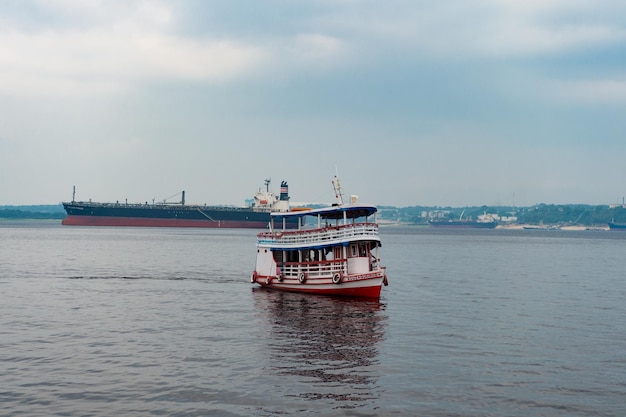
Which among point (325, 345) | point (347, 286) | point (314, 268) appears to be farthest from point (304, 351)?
point (314, 268)

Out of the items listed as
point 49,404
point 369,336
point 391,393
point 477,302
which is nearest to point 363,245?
point 477,302

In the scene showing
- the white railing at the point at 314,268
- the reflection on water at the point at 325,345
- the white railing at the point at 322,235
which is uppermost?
the white railing at the point at 322,235

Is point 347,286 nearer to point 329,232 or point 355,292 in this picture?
point 355,292

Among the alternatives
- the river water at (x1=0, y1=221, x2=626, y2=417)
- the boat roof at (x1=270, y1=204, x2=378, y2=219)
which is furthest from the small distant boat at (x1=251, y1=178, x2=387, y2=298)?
the river water at (x1=0, y1=221, x2=626, y2=417)

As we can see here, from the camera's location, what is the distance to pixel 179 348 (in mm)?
29781

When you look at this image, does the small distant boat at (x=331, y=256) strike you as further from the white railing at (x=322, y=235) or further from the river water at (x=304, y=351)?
the river water at (x=304, y=351)

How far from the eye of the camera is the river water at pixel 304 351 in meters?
A: 21.7

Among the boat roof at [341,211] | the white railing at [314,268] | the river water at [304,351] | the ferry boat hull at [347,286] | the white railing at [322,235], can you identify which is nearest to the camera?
the river water at [304,351]

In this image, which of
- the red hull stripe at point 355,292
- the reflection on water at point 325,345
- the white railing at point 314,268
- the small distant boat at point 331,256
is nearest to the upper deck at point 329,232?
the small distant boat at point 331,256

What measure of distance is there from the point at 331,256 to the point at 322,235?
1.78m

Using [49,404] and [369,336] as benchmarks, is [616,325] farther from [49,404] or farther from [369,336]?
[49,404]

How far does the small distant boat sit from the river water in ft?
3.90

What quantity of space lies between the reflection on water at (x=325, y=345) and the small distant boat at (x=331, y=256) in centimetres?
131

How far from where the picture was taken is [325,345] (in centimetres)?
3125
